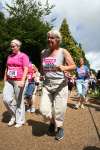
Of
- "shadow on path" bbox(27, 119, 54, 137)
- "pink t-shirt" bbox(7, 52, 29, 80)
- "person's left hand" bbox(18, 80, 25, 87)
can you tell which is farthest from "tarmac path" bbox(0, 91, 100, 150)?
"pink t-shirt" bbox(7, 52, 29, 80)

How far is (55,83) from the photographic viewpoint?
28.8 feet

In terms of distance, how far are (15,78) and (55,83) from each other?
1.31 m

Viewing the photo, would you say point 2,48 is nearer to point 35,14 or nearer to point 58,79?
point 35,14

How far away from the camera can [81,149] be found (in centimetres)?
801

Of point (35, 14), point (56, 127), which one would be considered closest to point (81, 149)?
point (56, 127)

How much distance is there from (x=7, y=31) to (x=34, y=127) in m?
38.0

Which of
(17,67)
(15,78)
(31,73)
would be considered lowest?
(15,78)

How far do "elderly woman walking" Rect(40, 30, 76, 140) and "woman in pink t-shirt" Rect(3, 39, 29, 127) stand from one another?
0.95 metres

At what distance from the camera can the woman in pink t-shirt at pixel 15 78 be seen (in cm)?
971

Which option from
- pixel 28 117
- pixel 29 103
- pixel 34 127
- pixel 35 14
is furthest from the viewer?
pixel 35 14

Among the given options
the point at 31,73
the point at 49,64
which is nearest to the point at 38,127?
the point at 49,64

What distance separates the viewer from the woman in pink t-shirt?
971 cm

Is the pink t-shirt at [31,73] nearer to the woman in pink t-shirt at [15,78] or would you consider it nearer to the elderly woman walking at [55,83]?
the woman in pink t-shirt at [15,78]

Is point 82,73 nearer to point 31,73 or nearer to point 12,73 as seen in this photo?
point 31,73
